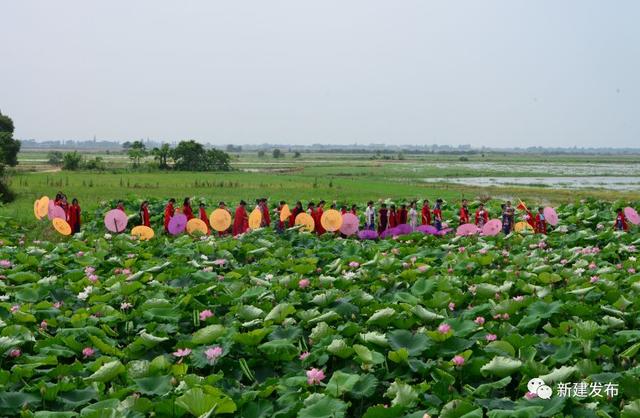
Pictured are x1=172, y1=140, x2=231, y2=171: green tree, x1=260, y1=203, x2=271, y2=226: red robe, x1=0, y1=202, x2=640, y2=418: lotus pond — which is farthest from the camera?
x1=172, y1=140, x2=231, y2=171: green tree

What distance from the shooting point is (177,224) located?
1091cm

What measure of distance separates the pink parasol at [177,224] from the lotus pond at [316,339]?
4.07m

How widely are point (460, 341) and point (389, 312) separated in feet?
1.94

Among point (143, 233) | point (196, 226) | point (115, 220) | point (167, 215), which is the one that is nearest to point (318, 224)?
point (196, 226)

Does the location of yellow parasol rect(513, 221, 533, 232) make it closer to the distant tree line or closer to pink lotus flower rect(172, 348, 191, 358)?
pink lotus flower rect(172, 348, 191, 358)

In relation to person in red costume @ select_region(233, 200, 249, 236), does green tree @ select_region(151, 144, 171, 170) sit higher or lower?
higher

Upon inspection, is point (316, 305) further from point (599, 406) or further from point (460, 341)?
point (599, 406)

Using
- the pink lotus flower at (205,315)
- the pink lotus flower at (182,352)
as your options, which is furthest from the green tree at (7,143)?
the pink lotus flower at (182,352)

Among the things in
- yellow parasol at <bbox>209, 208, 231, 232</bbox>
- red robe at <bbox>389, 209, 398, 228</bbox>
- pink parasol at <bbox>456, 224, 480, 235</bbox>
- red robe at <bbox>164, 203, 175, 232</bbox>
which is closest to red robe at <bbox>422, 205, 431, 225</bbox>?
red robe at <bbox>389, 209, 398, 228</bbox>

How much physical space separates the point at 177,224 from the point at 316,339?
24.4 ft

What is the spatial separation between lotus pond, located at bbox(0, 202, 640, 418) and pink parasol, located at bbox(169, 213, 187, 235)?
407cm

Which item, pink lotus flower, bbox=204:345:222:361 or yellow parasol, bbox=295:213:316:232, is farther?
yellow parasol, bbox=295:213:316:232

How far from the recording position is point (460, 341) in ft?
12.4

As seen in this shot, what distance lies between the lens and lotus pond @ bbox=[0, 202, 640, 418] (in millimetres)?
3088
